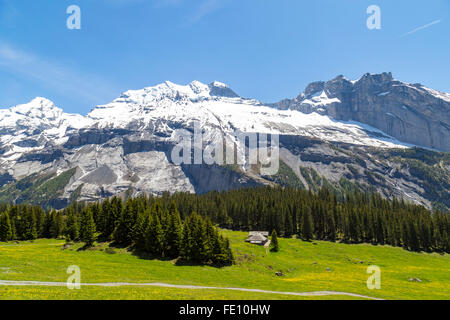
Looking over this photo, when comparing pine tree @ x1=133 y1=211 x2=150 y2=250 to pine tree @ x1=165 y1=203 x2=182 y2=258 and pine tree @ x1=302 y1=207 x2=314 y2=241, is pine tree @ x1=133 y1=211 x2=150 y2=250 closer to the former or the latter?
pine tree @ x1=165 y1=203 x2=182 y2=258

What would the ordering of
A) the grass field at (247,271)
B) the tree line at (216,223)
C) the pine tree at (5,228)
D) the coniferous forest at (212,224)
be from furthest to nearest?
the pine tree at (5,228), the tree line at (216,223), the coniferous forest at (212,224), the grass field at (247,271)

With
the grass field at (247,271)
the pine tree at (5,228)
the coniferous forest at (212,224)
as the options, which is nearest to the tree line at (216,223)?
the coniferous forest at (212,224)

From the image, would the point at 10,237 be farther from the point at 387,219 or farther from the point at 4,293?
the point at 387,219

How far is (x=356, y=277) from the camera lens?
57.0m

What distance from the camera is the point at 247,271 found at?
6044 cm

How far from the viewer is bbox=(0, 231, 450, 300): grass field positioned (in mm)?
30453

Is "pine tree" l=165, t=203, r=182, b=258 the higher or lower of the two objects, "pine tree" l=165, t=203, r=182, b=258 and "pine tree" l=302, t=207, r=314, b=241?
the higher

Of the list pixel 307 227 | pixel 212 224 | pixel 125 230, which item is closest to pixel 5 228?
pixel 125 230

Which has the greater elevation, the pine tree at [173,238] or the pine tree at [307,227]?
the pine tree at [173,238]

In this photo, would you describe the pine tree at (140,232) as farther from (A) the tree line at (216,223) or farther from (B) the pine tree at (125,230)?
(B) the pine tree at (125,230)

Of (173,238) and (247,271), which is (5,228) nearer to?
(173,238)

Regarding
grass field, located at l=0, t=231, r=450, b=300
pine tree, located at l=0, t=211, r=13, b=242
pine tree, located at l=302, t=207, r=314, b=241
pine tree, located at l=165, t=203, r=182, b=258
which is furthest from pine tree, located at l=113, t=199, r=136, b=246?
pine tree, located at l=302, t=207, r=314, b=241

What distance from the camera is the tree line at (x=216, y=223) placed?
66375 millimetres
